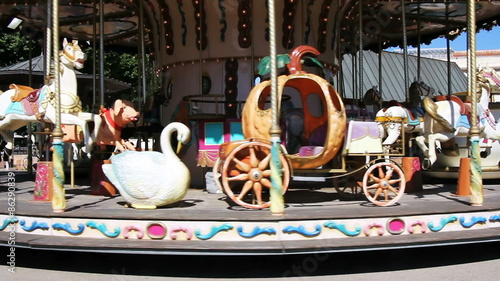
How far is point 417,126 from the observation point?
10.1 meters

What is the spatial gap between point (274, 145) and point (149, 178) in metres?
1.81

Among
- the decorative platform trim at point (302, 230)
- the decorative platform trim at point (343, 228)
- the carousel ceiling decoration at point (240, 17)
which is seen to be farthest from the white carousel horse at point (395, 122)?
the decorative platform trim at point (302, 230)

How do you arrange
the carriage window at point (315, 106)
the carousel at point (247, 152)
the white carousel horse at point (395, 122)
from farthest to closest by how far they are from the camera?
the carriage window at point (315, 106) → the white carousel horse at point (395, 122) → the carousel at point (247, 152)

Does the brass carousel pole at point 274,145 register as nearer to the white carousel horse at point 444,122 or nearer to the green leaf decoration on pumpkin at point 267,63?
the green leaf decoration on pumpkin at point 267,63

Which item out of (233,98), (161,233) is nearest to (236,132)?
(233,98)

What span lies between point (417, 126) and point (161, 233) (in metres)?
6.21

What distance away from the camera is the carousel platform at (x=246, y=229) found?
5695 millimetres

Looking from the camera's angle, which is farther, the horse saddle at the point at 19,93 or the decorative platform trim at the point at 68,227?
the horse saddle at the point at 19,93

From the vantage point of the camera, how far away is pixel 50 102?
8609mm

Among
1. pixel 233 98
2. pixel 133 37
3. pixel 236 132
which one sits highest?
pixel 133 37

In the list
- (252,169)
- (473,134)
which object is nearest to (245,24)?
(252,169)

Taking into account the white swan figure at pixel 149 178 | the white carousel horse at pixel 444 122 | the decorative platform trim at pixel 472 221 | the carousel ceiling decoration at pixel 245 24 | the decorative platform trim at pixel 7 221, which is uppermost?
the carousel ceiling decoration at pixel 245 24

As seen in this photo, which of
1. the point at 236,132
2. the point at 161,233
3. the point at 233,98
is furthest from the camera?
the point at 233,98

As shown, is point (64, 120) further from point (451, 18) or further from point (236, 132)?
point (451, 18)
